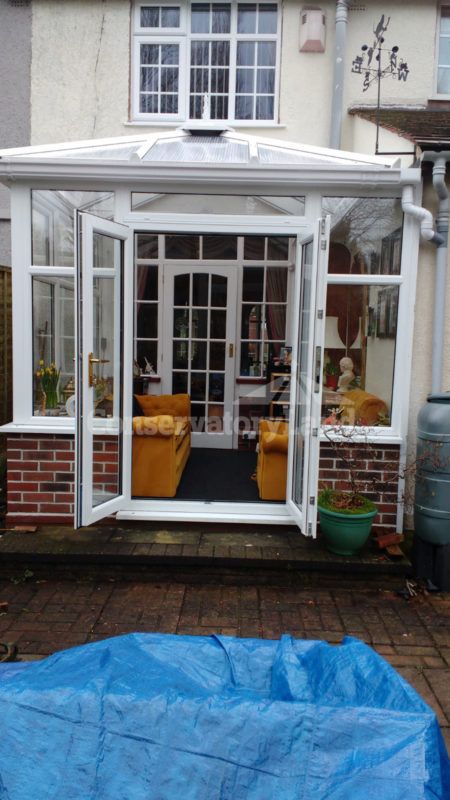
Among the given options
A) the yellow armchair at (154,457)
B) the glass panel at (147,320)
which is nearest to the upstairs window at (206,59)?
the glass panel at (147,320)

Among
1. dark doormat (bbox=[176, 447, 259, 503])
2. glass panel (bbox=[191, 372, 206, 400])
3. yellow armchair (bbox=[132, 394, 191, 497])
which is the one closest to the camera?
yellow armchair (bbox=[132, 394, 191, 497])

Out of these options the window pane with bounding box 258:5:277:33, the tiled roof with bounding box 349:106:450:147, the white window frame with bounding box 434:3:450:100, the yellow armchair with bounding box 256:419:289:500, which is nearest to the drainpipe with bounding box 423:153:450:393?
the tiled roof with bounding box 349:106:450:147

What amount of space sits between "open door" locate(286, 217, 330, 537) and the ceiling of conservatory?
68 cm

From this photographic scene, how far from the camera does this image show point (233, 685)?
85.8 inches

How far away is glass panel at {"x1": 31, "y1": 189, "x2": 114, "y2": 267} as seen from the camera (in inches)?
188

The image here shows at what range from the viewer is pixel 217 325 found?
8062mm

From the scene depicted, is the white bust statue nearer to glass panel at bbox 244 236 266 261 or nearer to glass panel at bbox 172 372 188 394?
glass panel at bbox 244 236 266 261

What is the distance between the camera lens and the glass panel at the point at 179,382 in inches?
321

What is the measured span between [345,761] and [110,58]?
904 centimetres

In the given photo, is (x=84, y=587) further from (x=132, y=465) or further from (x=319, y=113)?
(x=319, y=113)

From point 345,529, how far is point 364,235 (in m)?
2.24

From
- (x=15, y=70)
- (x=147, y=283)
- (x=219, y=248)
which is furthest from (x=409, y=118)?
(x=15, y=70)

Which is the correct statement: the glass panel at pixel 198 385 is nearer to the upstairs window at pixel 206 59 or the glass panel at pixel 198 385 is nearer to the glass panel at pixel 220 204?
the glass panel at pixel 220 204

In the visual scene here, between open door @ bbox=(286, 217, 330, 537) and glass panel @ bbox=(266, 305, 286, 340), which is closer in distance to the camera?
open door @ bbox=(286, 217, 330, 537)
